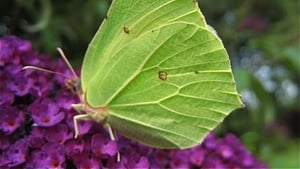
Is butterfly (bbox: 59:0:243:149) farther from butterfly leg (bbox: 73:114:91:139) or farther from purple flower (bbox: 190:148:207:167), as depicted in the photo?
purple flower (bbox: 190:148:207:167)

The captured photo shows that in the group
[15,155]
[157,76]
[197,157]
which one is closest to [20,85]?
[15,155]

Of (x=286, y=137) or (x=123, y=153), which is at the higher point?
(x=123, y=153)

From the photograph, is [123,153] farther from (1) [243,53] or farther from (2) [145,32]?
(1) [243,53]

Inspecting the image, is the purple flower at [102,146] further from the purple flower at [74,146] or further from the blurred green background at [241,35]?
the blurred green background at [241,35]

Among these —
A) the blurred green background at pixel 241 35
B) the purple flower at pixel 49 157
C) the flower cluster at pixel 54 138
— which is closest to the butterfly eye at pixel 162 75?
the flower cluster at pixel 54 138

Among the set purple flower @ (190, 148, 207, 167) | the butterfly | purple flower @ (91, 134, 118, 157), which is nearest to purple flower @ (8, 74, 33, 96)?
the butterfly

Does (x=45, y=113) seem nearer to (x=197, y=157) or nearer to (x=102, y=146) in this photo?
(x=102, y=146)

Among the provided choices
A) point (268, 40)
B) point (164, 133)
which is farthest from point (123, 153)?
point (268, 40)

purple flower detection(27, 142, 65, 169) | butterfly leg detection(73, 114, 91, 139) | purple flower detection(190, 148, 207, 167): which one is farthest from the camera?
purple flower detection(190, 148, 207, 167)
